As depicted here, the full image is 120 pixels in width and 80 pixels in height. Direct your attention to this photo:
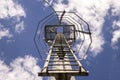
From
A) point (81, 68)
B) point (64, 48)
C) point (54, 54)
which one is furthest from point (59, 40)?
point (81, 68)

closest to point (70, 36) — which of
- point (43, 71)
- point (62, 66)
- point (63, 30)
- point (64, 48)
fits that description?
point (63, 30)

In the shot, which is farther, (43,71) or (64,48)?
(64,48)

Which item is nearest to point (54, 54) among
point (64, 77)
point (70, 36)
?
point (64, 77)

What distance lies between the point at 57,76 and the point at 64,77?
0.28 meters

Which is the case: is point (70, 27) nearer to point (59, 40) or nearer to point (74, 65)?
point (59, 40)

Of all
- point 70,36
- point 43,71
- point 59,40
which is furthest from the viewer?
point 70,36

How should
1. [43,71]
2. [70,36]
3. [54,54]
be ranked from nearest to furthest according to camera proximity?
[43,71] < [54,54] < [70,36]

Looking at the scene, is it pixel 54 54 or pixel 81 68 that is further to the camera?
pixel 54 54

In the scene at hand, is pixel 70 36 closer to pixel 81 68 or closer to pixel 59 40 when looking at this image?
pixel 59 40

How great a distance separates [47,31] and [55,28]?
76 cm

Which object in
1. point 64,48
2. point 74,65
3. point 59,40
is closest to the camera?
point 74,65

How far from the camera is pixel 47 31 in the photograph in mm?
29219

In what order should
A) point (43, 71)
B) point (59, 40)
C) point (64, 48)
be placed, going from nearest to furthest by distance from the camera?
point (43, 71), point (64, 48), point (59, 40)

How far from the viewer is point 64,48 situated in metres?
23.5
